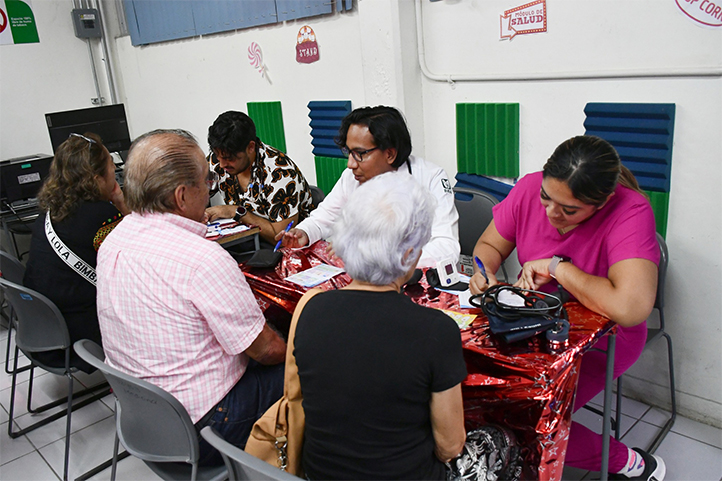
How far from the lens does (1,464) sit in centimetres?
254

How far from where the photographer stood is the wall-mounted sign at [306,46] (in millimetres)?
3705

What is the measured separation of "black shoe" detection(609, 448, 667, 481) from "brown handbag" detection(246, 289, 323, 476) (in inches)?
50.1

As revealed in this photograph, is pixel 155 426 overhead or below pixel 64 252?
below

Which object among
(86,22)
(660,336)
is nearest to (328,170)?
(660,336)

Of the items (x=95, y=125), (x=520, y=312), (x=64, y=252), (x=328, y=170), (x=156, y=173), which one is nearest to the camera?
(x=520, y=312)

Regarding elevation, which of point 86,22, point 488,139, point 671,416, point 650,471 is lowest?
point 671,416

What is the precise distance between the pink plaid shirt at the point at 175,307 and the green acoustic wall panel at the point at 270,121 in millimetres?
2600

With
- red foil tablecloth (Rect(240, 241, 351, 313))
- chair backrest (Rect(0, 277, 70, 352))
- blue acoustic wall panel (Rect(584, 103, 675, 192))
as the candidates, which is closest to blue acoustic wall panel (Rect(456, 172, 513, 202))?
blue acoustic wall panel (Rect(584, 103, 675, 192))

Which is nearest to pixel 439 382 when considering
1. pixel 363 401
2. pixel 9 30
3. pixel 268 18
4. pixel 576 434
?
pixel 363 401

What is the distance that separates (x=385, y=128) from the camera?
8.17ft

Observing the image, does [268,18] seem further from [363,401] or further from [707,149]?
[363,401]

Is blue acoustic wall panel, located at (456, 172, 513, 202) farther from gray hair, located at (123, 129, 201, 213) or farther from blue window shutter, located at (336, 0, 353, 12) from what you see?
gray hair, located at (123, 129, 201, 213)

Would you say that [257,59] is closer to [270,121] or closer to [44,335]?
[270,121]

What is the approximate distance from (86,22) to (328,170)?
3422 mm
